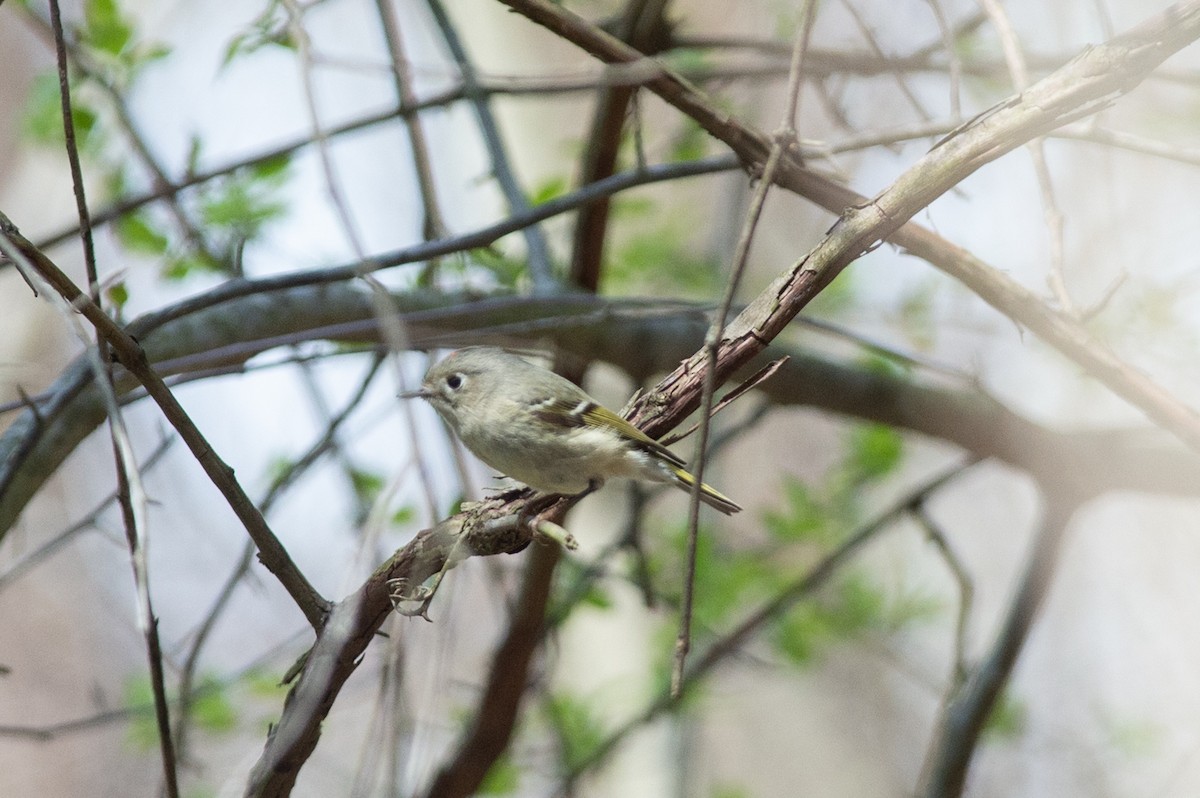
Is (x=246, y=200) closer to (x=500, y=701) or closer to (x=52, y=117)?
(x=52, y=117)

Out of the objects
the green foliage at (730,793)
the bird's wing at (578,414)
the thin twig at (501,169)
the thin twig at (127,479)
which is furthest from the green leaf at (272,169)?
the green foliage at (730,793)

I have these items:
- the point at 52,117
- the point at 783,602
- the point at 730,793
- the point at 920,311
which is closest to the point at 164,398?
the point at 52,117

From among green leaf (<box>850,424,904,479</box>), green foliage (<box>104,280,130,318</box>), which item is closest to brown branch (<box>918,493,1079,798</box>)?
green leaf (<box>850,424,904,479</box>)

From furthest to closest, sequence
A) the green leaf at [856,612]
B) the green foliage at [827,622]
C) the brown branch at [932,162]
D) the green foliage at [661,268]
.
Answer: the green foliage at [661,268], the green leaf at [856,612], the green foliage at [827,622], the brown branch at [932,162]

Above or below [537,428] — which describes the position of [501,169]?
above

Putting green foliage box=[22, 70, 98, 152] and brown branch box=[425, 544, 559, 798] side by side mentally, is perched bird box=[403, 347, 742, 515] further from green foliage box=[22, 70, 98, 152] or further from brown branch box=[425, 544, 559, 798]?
green foliage box=[22, 70, 98, 152]

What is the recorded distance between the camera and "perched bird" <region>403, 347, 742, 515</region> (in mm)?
1761

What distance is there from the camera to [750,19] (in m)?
5.70

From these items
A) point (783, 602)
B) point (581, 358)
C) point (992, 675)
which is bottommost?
point (992, 675)

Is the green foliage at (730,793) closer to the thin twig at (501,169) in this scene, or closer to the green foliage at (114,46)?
the thin twig at (501,169)

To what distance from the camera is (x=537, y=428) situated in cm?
184

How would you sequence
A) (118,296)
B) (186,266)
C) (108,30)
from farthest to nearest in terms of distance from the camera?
(186,266) < (108,30) < (118,296)

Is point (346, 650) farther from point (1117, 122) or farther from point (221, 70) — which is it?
point (1117, 122)

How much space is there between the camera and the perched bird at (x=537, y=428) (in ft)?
5.78
